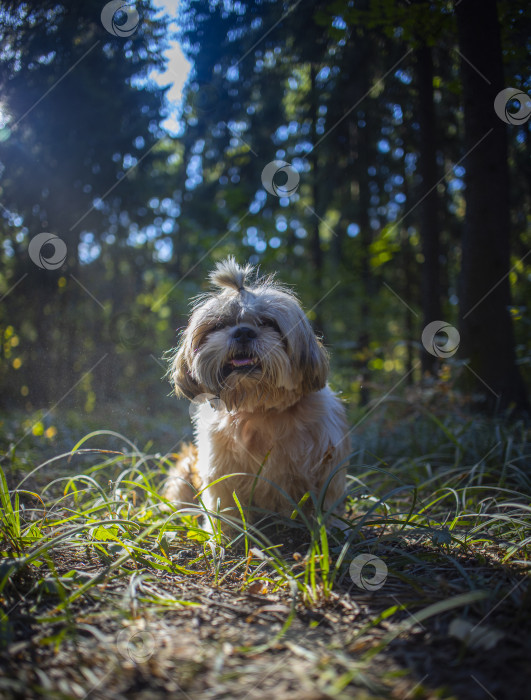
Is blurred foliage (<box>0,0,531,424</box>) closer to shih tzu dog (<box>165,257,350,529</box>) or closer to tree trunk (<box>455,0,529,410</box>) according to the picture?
tree trunk (<box>455,0,529,410</box>)

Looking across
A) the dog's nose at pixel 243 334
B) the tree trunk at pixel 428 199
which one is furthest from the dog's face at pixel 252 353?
the tree trunk at pixel 428 199

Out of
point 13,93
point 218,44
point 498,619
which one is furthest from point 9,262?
point 498,619

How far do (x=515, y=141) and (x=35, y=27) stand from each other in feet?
23.6

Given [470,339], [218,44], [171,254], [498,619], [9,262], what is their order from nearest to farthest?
[498,619] → [470,339] → [218,44] → [9,262] → [171,254]

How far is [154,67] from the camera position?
16.0ft

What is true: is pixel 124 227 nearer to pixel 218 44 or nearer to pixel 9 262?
pixel 9 262
